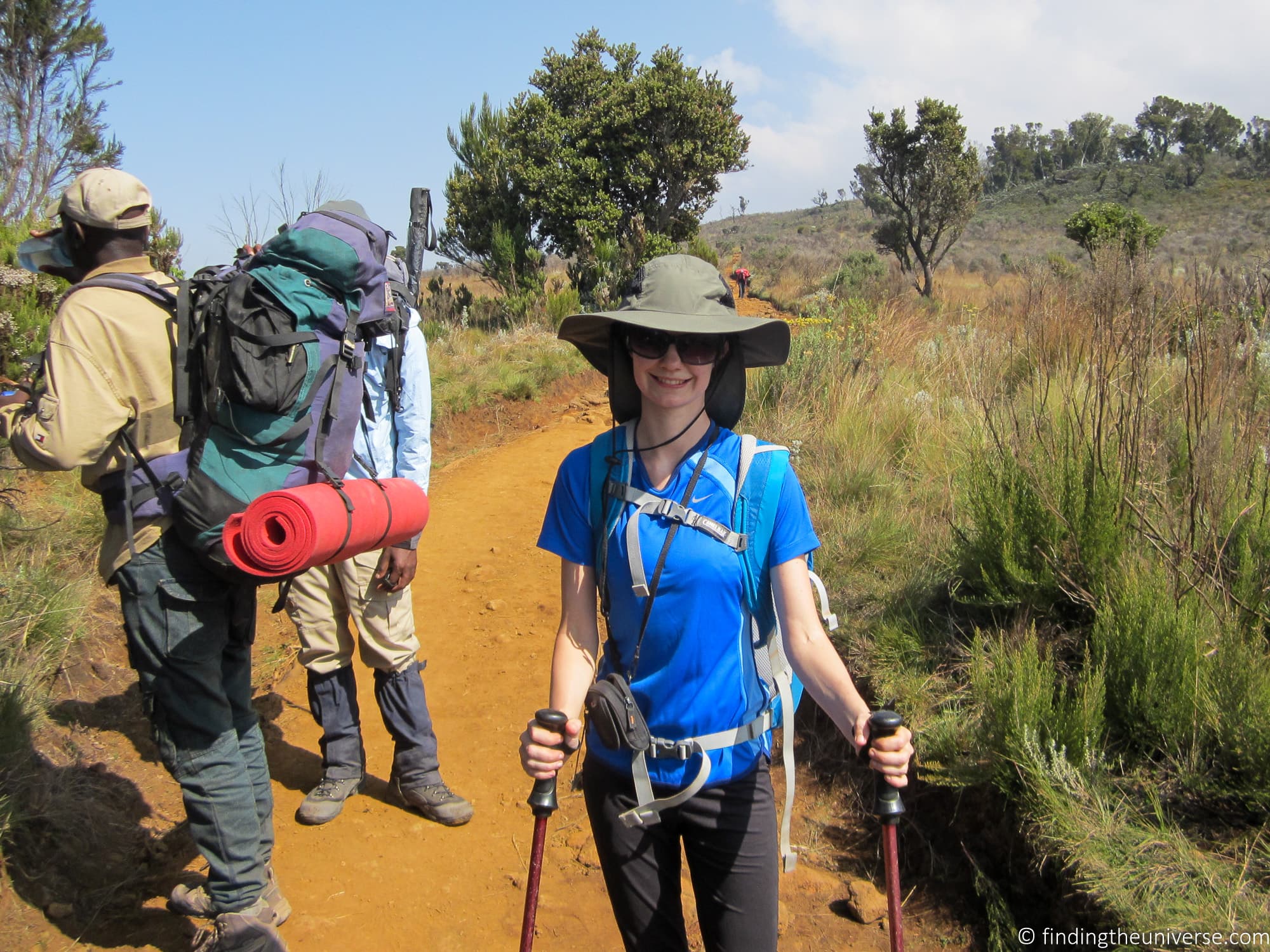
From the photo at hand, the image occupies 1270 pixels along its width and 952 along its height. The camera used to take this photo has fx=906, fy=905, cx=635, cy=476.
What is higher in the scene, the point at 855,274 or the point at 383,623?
the point at 855,274

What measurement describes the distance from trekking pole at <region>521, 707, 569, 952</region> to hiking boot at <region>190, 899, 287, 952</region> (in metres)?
1.15

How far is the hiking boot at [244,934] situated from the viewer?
250cm

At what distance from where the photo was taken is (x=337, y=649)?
3.31 m

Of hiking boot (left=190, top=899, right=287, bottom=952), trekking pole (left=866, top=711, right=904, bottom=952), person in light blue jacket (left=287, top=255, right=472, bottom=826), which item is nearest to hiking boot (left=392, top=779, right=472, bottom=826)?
person in light blue jacket (left=287, top=255, right=472, bottom=826)

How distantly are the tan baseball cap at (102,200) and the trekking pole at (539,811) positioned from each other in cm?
Answer: 180

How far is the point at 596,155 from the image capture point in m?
19.6

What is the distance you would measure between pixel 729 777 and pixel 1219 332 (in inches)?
113

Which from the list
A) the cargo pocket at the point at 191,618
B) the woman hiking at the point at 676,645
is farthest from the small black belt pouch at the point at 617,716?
the cargo pocket at the point at 191,618

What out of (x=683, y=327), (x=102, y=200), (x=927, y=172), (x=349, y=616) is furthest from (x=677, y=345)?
(x=927, y=172)

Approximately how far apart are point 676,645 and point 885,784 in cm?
47

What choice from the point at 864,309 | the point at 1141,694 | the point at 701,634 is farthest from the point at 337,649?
the point at 864,309

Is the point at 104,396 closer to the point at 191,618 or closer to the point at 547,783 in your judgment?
the point at 191,618

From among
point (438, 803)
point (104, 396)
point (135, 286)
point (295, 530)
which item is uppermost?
point (135, 286)

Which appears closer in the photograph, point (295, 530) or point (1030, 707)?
point (295, 530)
